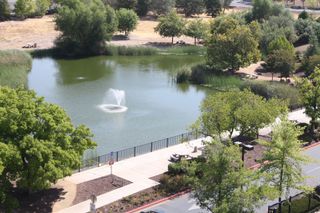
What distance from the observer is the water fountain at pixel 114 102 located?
2292 inches

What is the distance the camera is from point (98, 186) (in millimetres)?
36281

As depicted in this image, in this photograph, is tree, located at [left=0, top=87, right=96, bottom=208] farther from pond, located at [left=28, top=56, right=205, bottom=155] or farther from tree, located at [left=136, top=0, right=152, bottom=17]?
tree, located at [left=136, top=0, right=152, bottom=17]

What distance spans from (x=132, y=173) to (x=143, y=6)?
292 ft

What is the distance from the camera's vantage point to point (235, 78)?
71.4 m

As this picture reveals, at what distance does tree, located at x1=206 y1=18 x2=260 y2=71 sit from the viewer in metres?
73.4

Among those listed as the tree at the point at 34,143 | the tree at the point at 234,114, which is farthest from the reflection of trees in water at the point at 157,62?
the tree at the point at 34,143

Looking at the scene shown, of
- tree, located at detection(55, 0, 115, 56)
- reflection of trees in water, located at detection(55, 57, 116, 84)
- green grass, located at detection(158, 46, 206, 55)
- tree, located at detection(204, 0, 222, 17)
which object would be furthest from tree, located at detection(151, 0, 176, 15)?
reflection of trees in water, located at detection(55, 57, 116, 84)

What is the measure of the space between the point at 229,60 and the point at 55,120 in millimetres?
43245

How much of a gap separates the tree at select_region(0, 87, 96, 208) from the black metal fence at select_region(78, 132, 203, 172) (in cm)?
559

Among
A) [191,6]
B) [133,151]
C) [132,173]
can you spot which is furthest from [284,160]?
A: [191,6]

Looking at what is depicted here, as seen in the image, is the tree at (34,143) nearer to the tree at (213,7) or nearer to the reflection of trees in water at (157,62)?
the reflection of trees in water at (157,62)

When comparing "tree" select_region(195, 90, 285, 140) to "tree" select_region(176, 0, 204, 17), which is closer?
"tree" select_region(195, 90, 285, 140)

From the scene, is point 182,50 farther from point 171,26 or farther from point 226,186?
point 226,186

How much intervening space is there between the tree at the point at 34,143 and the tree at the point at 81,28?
185 feet
